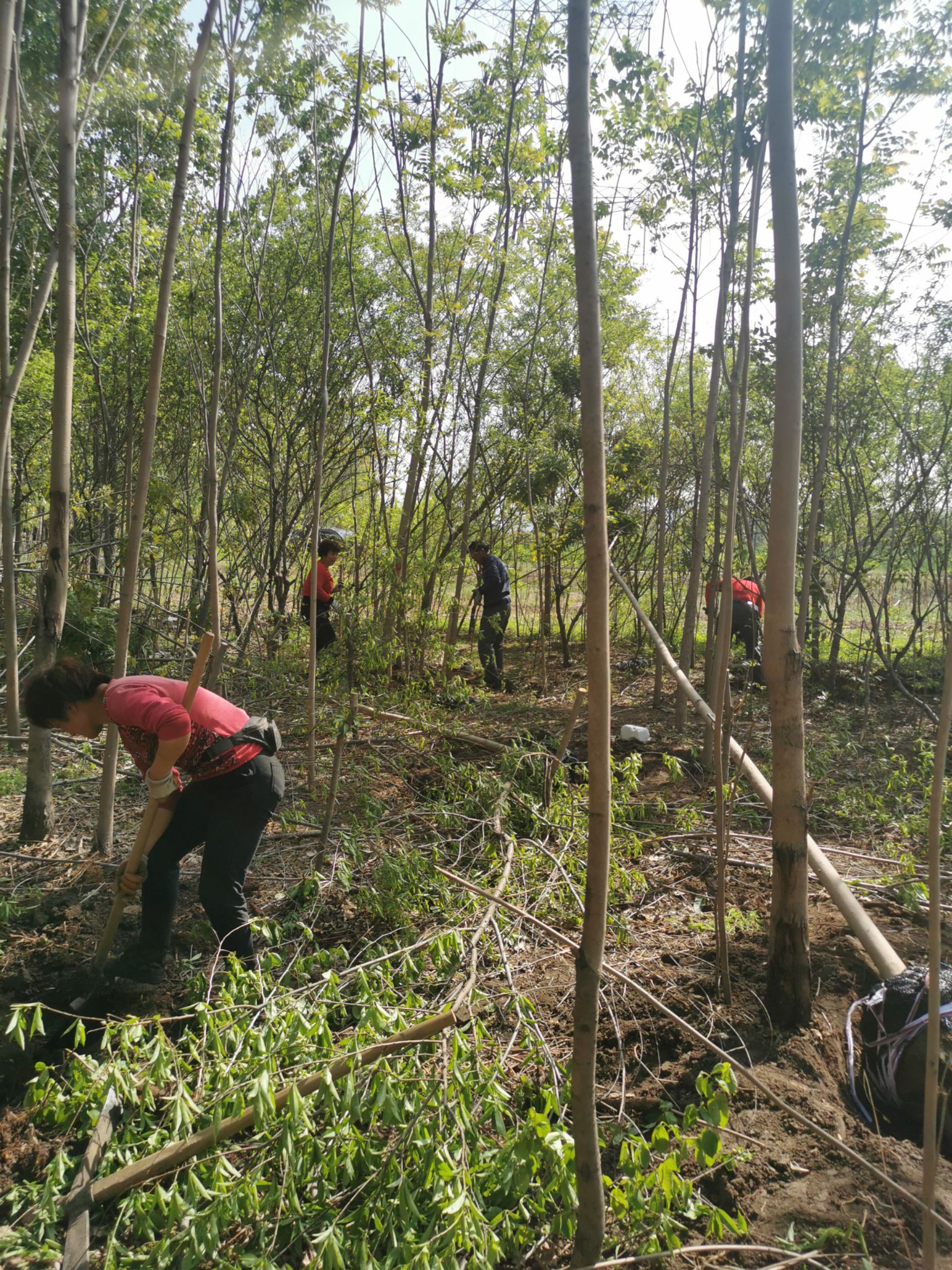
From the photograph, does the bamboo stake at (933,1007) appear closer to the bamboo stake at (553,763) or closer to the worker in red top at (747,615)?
the bamboo stake at (553,763)

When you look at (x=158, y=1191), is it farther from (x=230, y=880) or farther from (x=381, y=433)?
(x=381, y=433)

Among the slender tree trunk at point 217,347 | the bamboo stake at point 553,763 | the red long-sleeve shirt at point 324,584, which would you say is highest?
the slender tree trunk at point 217,347

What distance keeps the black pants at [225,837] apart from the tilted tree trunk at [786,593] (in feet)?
5.53

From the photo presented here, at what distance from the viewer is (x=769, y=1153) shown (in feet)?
5.95

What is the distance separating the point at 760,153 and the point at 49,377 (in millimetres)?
6952

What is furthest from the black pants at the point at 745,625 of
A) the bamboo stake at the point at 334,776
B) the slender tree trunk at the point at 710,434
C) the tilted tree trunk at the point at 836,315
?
the bamboo stake at the point at 334,776

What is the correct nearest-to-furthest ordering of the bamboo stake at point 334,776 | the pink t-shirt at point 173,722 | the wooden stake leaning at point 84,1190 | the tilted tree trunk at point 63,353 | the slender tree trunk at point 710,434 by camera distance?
1. the wooden stake leaning at point 84,1190
2. the pink t-shirt at point 173,722
3. the slender tree trunk at point 710,434
4. the tilted tree trunk at point 63,353
5. the bamboo stake at point 334,776

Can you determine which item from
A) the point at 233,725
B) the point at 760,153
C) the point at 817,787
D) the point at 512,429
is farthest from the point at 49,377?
the point at 817,787

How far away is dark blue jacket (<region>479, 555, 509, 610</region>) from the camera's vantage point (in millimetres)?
7758

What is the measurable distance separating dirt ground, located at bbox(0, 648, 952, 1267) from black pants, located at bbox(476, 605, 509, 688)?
9.55 ft

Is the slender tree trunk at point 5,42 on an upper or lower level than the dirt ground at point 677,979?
upper

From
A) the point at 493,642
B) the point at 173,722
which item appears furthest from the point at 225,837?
the point at 493,642

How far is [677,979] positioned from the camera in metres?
2.57

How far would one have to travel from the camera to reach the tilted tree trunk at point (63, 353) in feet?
9.85
